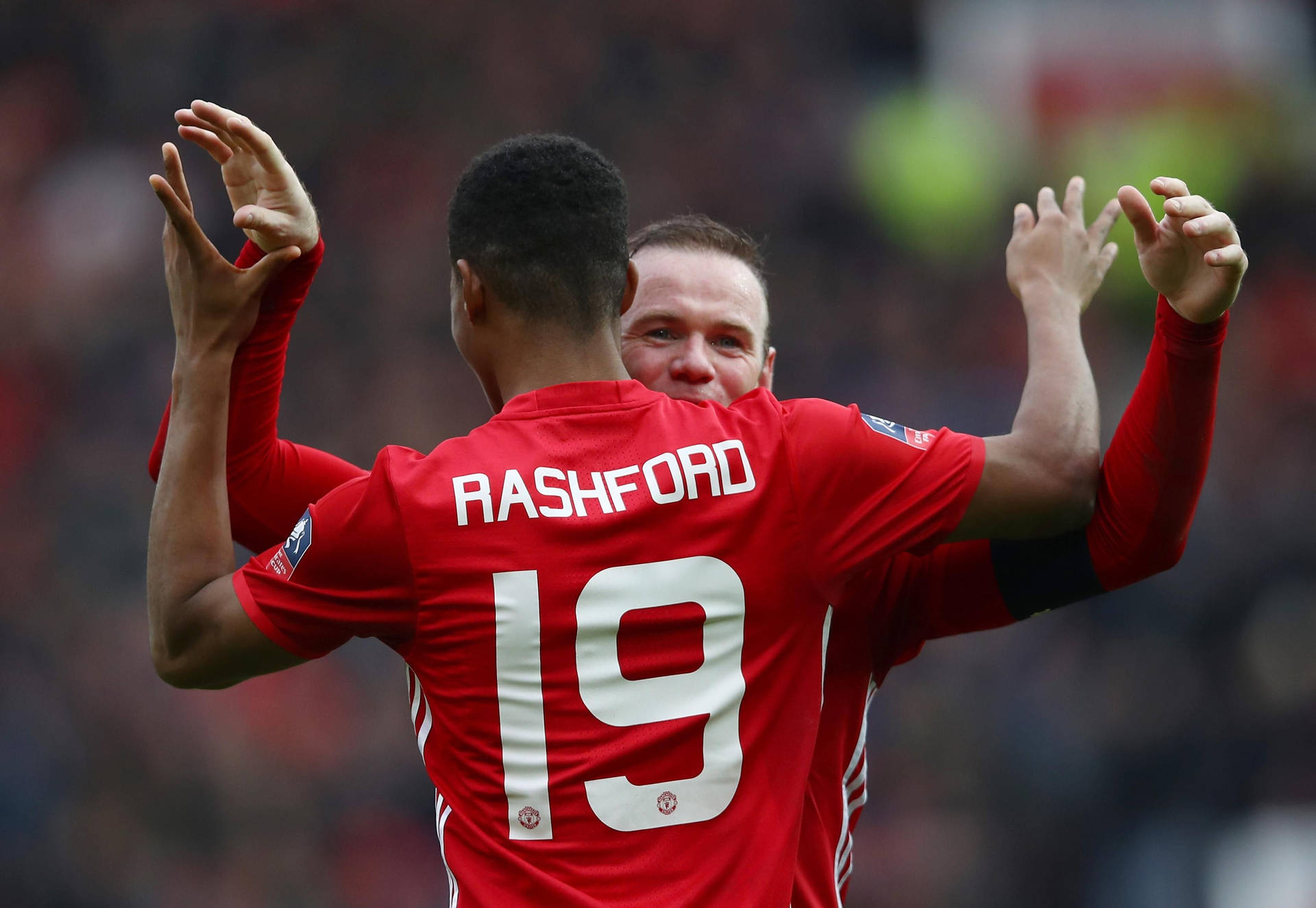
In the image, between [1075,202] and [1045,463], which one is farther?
[1075,202]

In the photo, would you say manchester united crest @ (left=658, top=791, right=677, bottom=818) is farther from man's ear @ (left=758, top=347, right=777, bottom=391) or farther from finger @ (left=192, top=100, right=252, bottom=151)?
finger @ (left=192, top=100, right=252, bottom=151)

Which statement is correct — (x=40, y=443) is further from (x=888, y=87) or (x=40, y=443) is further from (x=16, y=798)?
(x=888, y=87)

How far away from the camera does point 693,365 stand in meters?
2.89

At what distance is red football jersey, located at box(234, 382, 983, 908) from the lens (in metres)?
2.15

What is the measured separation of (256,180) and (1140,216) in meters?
1.48

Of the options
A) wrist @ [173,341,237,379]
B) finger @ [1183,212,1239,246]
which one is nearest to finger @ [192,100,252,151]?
wrist @ [173,341,237,379]

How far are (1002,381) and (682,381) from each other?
6.89 m

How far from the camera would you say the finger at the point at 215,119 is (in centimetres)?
243

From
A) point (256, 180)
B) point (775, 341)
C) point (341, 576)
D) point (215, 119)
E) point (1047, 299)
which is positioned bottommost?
point (775, 341)

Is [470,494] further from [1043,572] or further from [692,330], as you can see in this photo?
[1043,572]

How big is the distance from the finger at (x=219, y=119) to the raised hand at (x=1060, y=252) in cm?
136

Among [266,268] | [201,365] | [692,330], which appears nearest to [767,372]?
[692,330]

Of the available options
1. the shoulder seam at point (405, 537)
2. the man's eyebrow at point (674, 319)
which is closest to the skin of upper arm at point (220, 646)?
the shoulder seam at point (405, 537)

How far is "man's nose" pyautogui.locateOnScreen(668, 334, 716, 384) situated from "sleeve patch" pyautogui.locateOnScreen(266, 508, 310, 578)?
90cm
